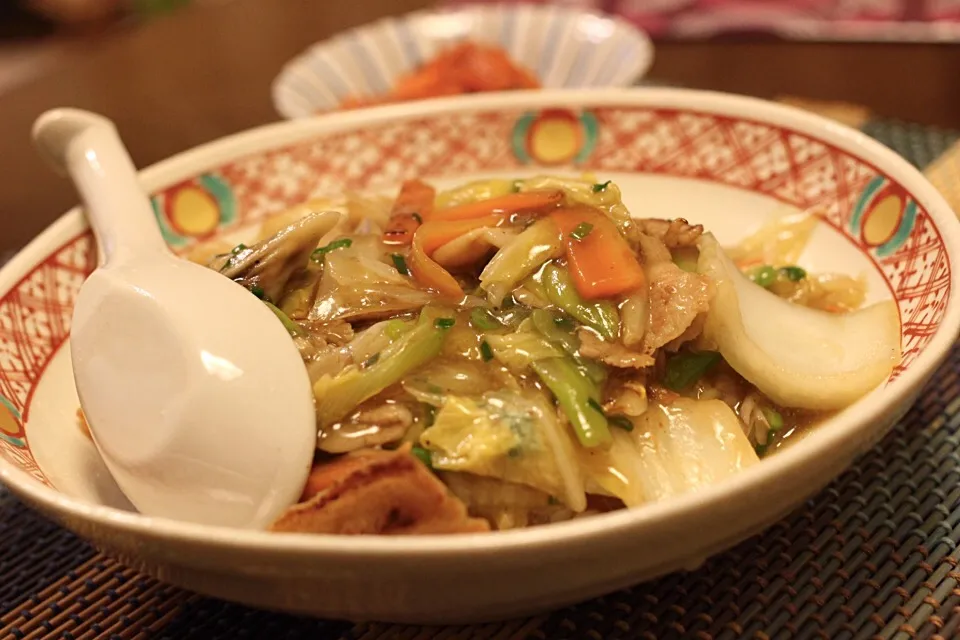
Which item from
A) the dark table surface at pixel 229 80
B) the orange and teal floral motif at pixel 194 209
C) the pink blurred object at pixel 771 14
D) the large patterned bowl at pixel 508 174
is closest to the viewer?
the large patterned bowl at pixel 508 174

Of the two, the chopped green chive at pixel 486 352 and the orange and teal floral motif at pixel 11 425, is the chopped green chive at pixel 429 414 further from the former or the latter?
the orange and teal floral motif at pixel 11 425

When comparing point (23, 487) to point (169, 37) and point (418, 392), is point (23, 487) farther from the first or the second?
point (169, 37)

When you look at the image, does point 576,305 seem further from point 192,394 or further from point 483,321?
point 192,394

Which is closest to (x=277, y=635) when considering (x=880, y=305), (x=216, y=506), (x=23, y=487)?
(x=216, y=506)

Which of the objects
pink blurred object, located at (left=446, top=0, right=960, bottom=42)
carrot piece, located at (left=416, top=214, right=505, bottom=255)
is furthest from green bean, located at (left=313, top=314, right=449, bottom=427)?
pink blurred object, located at (left=446, top=0, right=960, bottom=42)

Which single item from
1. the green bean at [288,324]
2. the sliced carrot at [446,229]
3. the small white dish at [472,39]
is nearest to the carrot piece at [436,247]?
the sliced carrot at [446,229]

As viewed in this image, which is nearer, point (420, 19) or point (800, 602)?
point (800, 602)
